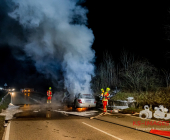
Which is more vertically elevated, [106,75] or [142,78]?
[106,75]

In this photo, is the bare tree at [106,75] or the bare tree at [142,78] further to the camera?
the bare tree at [106,75]

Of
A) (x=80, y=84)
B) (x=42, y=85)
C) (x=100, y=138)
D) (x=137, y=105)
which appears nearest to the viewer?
(x=100, y=138)

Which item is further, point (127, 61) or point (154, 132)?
point (127, 61)

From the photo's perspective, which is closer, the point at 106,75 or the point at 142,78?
the point at 142,78

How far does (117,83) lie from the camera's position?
1062 inches

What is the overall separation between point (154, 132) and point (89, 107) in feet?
26.9

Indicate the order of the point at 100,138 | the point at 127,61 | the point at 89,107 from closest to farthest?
the point at 100,138 → the point at 89,107 → the point at 127,61

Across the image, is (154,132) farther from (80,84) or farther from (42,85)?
(42,85)

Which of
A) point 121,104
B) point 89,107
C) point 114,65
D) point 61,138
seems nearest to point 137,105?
point 121,104

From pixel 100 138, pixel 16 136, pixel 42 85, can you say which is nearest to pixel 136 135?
pixel 100 138

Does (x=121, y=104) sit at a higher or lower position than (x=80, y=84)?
lower

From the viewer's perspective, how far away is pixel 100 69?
30.5 m

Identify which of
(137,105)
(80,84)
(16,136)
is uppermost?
(80,84)

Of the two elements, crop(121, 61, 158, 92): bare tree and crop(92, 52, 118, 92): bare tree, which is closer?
crop(121, 61, 158, 92): bare tree
